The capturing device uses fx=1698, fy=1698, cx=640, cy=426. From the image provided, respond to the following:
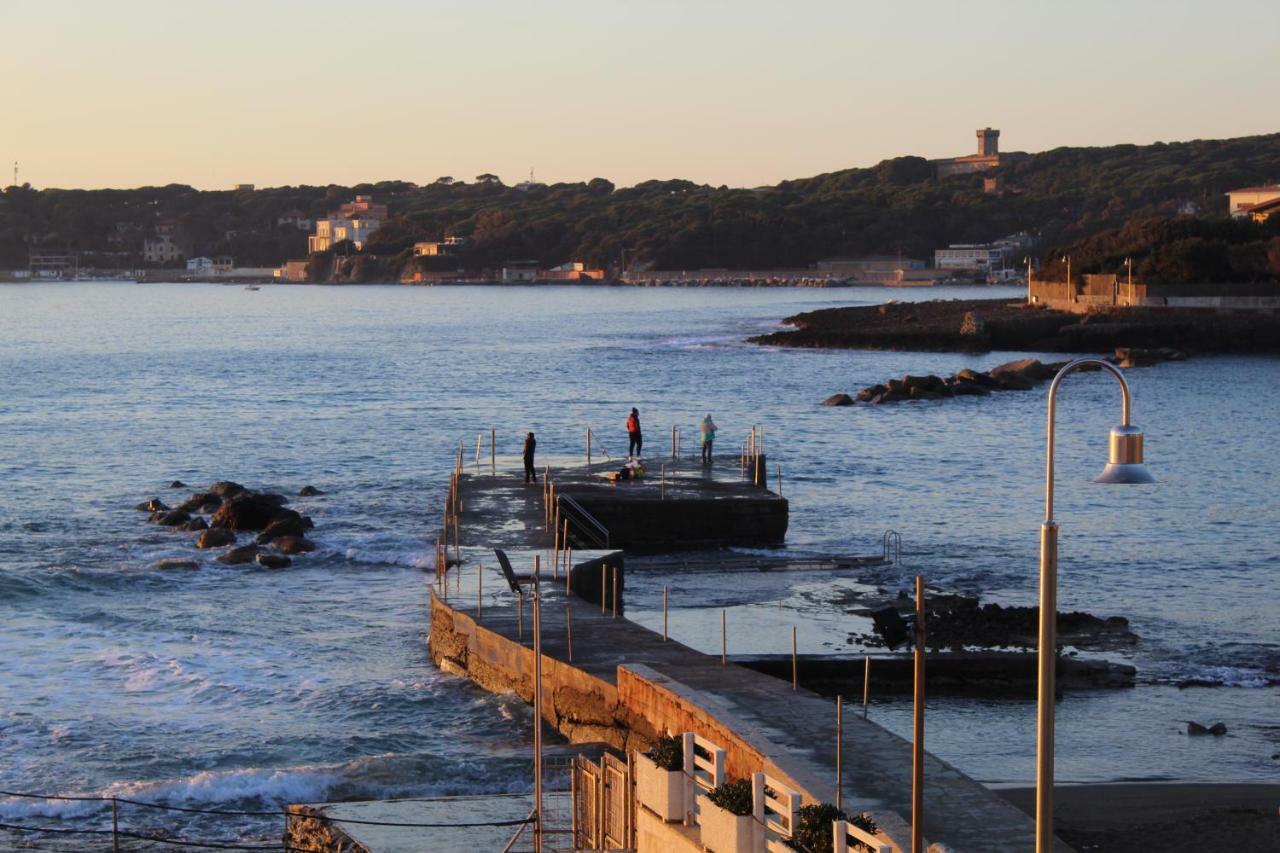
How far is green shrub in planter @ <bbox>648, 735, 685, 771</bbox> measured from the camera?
41.3 ft

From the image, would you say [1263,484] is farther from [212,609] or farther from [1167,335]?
[1167,335]

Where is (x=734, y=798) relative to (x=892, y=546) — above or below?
above

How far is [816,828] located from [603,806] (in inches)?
136

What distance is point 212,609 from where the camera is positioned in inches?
1093

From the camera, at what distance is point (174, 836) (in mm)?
16328

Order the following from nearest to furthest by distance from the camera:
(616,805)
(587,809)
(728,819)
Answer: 1. (728,819)
2. (616,805)
3. (587,809)

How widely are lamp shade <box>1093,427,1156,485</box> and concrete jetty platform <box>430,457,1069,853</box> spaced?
158 inches

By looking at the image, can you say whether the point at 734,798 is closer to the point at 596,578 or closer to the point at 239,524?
the point at 596,578

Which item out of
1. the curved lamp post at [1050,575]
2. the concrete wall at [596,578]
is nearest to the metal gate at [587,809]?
the curved lamp post at [1050,575]

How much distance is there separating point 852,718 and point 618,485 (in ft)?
58.2

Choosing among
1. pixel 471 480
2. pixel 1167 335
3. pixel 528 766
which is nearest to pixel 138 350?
pixel 1167 335

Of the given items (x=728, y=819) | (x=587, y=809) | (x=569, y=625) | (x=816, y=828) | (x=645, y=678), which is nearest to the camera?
(x=816, y=828)

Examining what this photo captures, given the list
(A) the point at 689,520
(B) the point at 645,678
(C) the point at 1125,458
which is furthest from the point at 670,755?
(A) the point at 689,520

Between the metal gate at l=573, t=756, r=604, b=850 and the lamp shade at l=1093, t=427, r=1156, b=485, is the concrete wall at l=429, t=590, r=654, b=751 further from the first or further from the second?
the lamp shade at l=1093, t=427, r=1156, b=485
